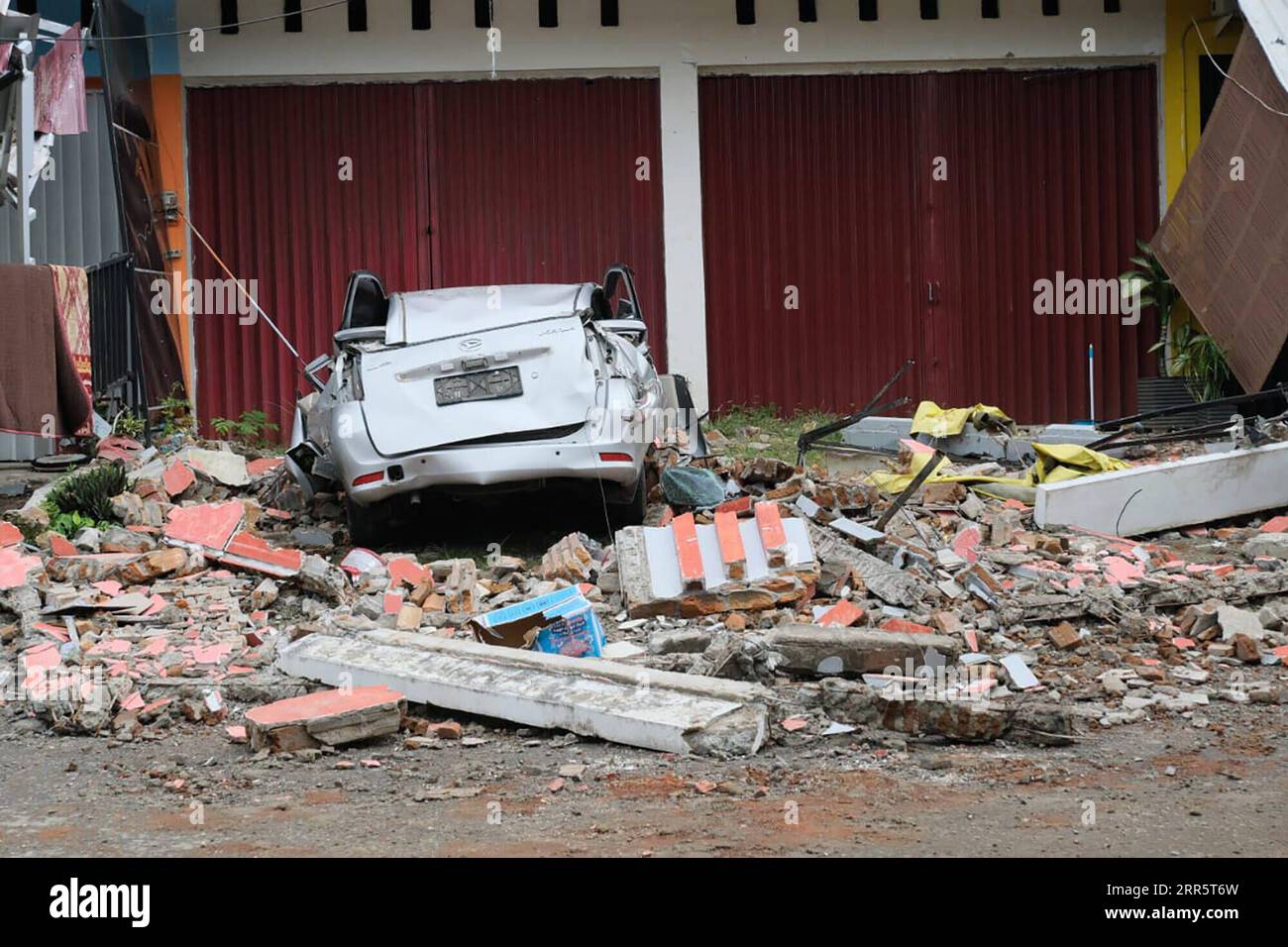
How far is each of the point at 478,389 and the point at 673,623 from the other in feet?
6.87

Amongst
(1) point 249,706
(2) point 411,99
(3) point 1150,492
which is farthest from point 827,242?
(1) point 249,706

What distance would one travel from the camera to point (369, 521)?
8.90 m

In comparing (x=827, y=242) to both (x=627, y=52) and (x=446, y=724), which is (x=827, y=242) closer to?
(x=627, y=52)

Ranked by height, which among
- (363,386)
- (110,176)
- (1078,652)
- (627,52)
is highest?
(627,52)

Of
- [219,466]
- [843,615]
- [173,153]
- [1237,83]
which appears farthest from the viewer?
[173,153]

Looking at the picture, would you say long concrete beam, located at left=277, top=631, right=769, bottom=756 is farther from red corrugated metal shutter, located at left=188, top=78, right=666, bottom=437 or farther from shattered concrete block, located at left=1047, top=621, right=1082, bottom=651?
red corrugated metal shutter, located at left=188, top=78, right=666, bottom=437

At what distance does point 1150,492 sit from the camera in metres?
9.25

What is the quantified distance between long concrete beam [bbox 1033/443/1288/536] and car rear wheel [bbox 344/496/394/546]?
12.9 ft

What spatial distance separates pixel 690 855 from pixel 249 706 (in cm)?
286

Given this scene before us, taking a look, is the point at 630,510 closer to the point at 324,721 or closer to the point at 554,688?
the point at 554,688

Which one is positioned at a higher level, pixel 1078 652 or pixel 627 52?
pixel 627 52

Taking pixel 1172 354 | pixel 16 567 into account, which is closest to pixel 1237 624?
pixel 16 567

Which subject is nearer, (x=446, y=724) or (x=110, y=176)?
(x=446, y=724)

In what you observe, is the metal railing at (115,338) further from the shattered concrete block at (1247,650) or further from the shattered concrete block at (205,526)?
the shattered concrete block at (1247,650)
